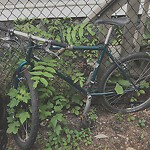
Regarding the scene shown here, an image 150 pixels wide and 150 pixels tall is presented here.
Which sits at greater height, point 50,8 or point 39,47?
point 50,8

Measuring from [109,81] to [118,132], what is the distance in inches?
22.9

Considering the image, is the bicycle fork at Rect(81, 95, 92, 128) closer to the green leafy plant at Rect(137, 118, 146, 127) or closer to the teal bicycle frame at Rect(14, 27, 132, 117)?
the teal bicycle frame at Rect(14, 27, 132, 117)

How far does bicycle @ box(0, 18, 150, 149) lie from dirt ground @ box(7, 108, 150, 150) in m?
0.10

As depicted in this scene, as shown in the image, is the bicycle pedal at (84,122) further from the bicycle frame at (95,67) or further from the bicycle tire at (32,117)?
the bicycle tire at (32,117)

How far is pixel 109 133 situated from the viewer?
3.43 m

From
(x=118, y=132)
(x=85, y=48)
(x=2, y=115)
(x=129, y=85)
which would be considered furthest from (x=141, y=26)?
(x=2, y=115)

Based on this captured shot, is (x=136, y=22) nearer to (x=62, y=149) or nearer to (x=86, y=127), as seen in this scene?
(x=86, y=127)

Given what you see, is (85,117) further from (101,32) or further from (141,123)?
(101,32)

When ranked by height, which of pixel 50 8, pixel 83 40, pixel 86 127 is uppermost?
pixel 50 8

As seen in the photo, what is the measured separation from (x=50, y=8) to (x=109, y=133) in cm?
214

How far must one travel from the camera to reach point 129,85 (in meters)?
3.54

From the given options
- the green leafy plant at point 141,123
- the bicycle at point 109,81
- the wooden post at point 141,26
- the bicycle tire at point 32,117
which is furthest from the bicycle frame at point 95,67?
the green leafy plant at point 141,123

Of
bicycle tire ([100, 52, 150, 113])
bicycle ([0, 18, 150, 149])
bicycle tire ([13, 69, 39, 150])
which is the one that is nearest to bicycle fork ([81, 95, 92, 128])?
bicycle ([0, 18, 150, 149])

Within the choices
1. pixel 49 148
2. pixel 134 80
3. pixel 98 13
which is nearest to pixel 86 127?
pixel 49 148
